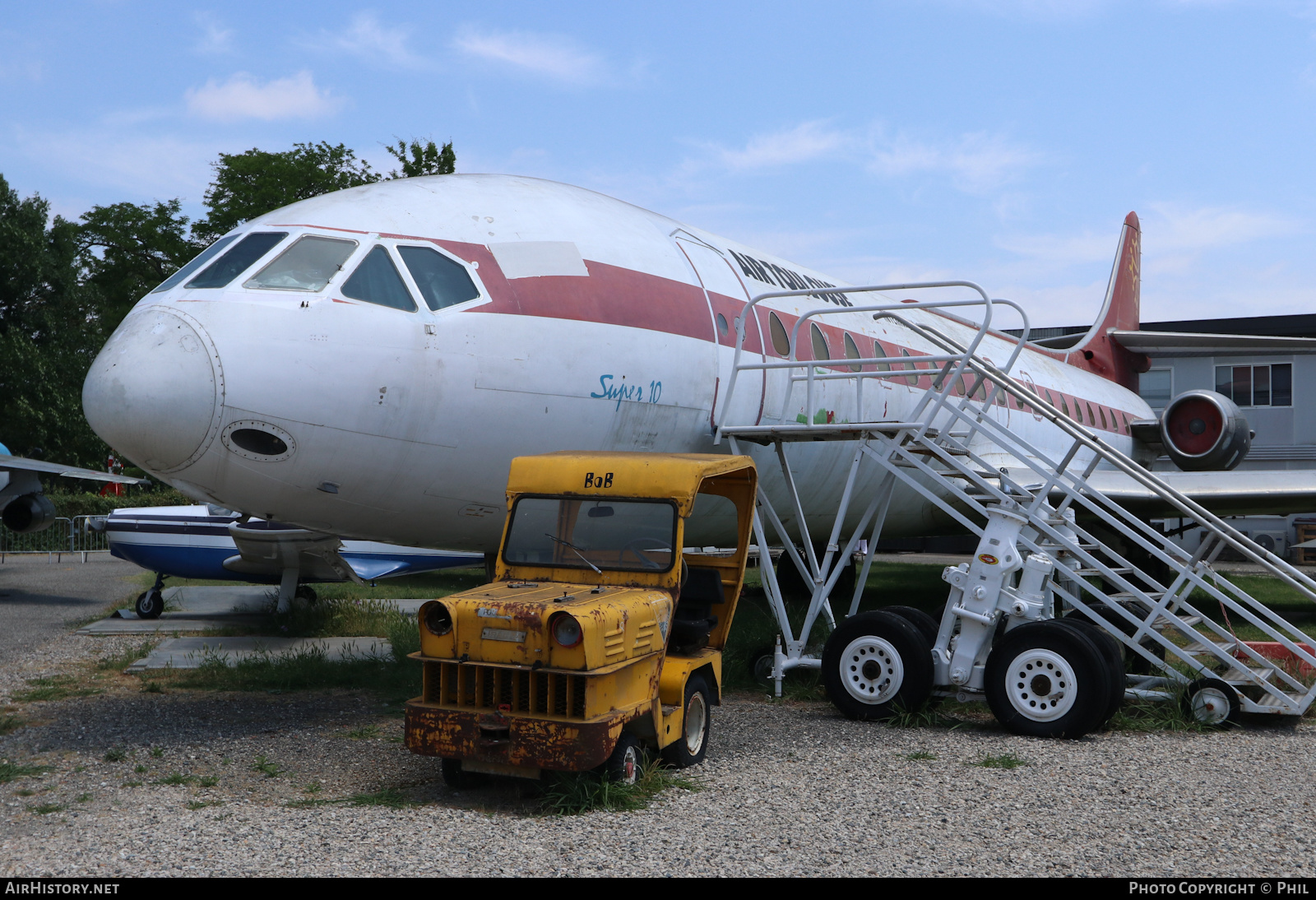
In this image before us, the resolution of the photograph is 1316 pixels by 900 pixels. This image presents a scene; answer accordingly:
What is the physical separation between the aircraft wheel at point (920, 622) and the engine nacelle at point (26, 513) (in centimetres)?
1705

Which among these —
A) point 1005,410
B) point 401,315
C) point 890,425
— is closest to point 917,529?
point 1005,410

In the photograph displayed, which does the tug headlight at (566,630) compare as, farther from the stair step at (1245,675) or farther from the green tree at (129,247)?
the green tree at (129,247)

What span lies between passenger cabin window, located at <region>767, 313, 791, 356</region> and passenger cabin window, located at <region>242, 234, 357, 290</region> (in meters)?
4.05

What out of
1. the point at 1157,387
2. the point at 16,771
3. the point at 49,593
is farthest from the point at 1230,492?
the point at 1157,387

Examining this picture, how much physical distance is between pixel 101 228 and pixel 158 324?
38.4 m

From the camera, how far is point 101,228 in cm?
3919

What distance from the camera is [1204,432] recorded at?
1744 centimetres

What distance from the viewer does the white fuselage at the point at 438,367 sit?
605cm

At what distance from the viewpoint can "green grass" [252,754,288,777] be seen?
611cm

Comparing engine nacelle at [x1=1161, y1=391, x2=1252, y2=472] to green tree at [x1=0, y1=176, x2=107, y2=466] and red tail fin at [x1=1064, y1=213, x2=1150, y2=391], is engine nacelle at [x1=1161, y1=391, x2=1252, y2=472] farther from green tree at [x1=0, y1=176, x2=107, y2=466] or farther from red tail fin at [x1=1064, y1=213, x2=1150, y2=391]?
green tree at [x1=0, y1=176, x2=107, y2=466]

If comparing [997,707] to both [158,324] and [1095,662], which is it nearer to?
[1095,662]

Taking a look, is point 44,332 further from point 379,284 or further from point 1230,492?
point 1230,492

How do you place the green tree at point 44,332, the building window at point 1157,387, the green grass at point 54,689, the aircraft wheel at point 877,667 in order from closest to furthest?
1. the aircraft wheel at point 877,667
2. the green grass at point 54,689
3. the building window at point 1157,387
4. the green tree at point 44,332

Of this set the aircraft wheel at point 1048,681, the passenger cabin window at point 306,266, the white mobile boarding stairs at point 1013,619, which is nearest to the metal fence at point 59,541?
the passenger cabin window at point 306,266
